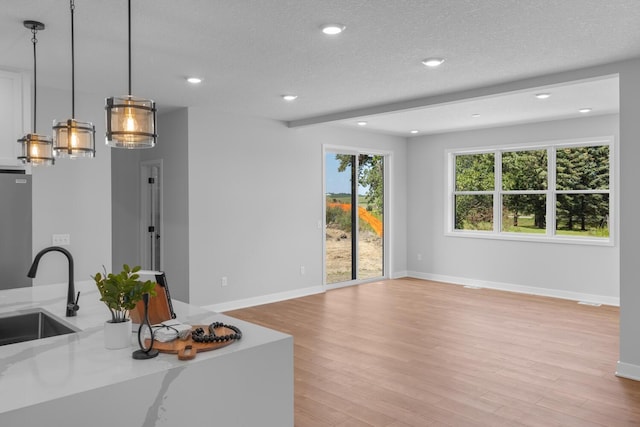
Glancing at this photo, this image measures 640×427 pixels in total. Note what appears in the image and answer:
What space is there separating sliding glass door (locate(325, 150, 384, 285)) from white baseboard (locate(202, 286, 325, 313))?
0.53 m

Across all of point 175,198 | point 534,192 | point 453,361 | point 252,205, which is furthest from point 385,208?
point 453,361

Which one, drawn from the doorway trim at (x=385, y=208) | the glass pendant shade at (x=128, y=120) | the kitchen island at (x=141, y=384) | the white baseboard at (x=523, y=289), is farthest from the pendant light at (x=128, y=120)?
the white baseboard at (x=523, y=289)

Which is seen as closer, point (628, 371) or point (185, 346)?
point (185, 346)

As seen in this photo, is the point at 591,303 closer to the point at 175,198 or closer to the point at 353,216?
the point at 353,216

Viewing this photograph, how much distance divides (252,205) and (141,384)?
4917 mm

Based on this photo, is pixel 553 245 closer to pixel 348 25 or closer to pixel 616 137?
pixel 616 137

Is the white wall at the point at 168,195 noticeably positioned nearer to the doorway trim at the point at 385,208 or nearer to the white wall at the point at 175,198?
the white wall at the point at 175,198

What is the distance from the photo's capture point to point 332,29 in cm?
314

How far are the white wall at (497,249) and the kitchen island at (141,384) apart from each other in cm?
602

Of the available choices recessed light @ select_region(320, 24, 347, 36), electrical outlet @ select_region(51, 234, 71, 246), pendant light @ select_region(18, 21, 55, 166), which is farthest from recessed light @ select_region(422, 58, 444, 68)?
electrical outlet @ select_region(51, 234, 71, 246)

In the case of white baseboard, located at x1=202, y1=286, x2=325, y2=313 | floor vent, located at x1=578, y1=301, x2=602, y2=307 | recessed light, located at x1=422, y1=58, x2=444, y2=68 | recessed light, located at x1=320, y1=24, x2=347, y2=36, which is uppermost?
→ recessed light, located at x1=422, y1=58, x2=444, y2=68

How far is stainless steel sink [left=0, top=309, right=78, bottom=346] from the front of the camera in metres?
2.52

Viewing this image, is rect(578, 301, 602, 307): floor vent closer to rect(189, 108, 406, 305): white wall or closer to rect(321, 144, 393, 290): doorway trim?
rect(321, 144, 393, 290): doorway trim

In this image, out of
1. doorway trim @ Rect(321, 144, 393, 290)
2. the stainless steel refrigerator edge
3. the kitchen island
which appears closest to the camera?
the kitchen island
